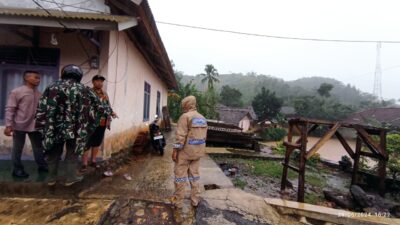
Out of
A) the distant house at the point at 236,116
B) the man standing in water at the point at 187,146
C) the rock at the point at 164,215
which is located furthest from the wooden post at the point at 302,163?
the distant house at the point at 236,116

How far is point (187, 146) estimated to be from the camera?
3787 millimetres

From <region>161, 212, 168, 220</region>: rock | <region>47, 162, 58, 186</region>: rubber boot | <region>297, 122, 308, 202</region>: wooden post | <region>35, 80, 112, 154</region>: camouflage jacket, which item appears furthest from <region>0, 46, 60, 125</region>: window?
<region>297, 122, 308, 202</region>: wooden post

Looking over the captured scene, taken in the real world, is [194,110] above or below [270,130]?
above

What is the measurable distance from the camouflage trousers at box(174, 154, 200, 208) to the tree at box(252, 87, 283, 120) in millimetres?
36989

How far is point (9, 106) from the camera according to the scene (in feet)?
12.9

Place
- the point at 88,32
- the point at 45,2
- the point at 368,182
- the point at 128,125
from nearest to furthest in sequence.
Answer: the point at 88,32, the point at 45,2, the point at 128,125, the point at 368,182

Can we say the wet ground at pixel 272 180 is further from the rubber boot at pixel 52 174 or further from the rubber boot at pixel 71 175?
the rubber boot at pixel 52 174

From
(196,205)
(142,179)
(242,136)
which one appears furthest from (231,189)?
(242,136)

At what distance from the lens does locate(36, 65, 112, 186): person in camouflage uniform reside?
Answer: 3637mm

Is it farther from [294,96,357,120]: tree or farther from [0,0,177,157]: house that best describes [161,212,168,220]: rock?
[294,96,357,120]: tree

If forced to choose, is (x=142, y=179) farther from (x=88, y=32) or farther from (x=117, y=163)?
(x=88, y=32)

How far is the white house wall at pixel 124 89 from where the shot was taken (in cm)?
550

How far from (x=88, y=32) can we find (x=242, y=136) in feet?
29.5

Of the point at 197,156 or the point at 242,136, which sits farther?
the point at 242,136
